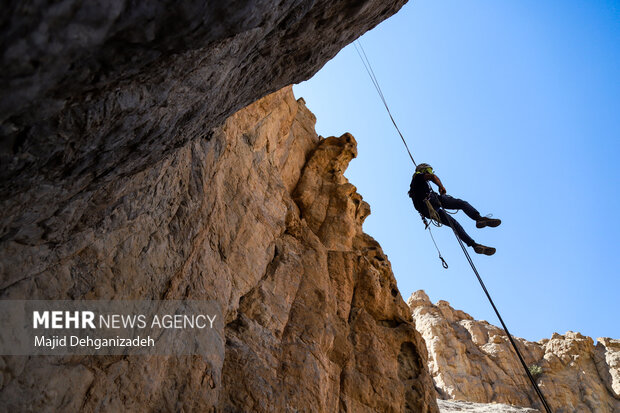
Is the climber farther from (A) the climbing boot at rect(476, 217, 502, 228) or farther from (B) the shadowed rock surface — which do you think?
(B) the shadowed rock surface

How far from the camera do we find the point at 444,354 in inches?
1193

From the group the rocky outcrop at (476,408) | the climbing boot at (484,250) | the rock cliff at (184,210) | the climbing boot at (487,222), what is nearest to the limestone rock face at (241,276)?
the rock cliff at (184,210)

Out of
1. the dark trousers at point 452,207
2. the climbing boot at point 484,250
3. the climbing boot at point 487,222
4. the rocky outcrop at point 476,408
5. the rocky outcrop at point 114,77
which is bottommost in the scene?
the rocky outcrop at point 476,408

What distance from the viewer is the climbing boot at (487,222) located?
9.71 meters

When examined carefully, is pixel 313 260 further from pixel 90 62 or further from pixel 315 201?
pixel 90 62

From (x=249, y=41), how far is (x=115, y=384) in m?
4.19

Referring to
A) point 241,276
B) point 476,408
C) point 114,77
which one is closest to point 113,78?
point 114,77

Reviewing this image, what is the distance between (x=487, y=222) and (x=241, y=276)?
18.7ft

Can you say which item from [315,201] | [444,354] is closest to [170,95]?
[315,201]

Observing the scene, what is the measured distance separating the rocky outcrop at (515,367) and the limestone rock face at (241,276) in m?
18.3

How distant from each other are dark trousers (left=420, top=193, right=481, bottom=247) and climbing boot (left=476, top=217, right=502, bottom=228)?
0.22 metres

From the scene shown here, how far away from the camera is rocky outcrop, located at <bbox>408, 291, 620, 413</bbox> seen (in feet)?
91.9

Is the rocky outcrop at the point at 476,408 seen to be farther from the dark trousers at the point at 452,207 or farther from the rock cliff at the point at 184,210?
the dark trousers at the point at 452,207

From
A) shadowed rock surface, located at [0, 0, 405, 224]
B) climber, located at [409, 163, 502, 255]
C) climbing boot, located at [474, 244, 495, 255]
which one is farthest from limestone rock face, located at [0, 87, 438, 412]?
climbing boot, located at [474, 244, 495, 255]
